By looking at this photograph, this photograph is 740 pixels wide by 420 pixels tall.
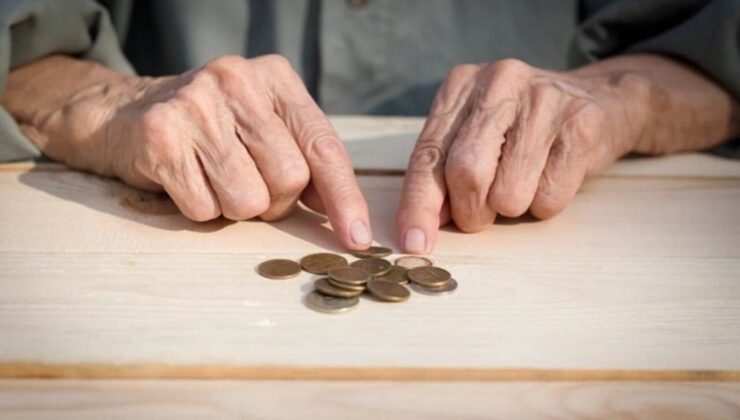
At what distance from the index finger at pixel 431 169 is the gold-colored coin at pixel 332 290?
21 centimetres

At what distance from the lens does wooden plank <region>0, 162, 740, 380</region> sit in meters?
0.98

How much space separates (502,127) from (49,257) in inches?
31.5

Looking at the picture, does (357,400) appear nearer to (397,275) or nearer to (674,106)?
(397,275)

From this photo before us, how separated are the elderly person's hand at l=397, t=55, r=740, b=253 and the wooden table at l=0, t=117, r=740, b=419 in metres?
0.06

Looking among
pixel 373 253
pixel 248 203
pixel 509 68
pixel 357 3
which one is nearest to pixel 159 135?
pixel 248 203

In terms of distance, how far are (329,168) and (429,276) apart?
31 centimetres

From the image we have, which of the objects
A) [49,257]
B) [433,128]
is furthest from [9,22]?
[433,128]

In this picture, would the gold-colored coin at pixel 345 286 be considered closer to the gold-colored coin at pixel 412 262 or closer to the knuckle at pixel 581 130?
the gold-colored coin at pixel 412 262

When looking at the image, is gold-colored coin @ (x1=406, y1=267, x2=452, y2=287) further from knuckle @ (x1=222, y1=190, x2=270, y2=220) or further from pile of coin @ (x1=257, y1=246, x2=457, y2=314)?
knuckle @ (x1=222, y1=190, x2=270, y2=220)

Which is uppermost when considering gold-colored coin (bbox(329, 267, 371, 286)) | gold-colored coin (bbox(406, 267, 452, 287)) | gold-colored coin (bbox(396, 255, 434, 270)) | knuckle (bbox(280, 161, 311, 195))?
knuckle (bbox(280, 161, 311, 195))

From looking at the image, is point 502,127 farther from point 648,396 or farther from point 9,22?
point 9,22

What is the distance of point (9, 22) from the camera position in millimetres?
1718

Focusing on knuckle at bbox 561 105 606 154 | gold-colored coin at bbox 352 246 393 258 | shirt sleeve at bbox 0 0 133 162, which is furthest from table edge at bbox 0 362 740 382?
shirt sleeve at bbox 0 0 133 162

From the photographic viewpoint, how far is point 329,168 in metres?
1.39
